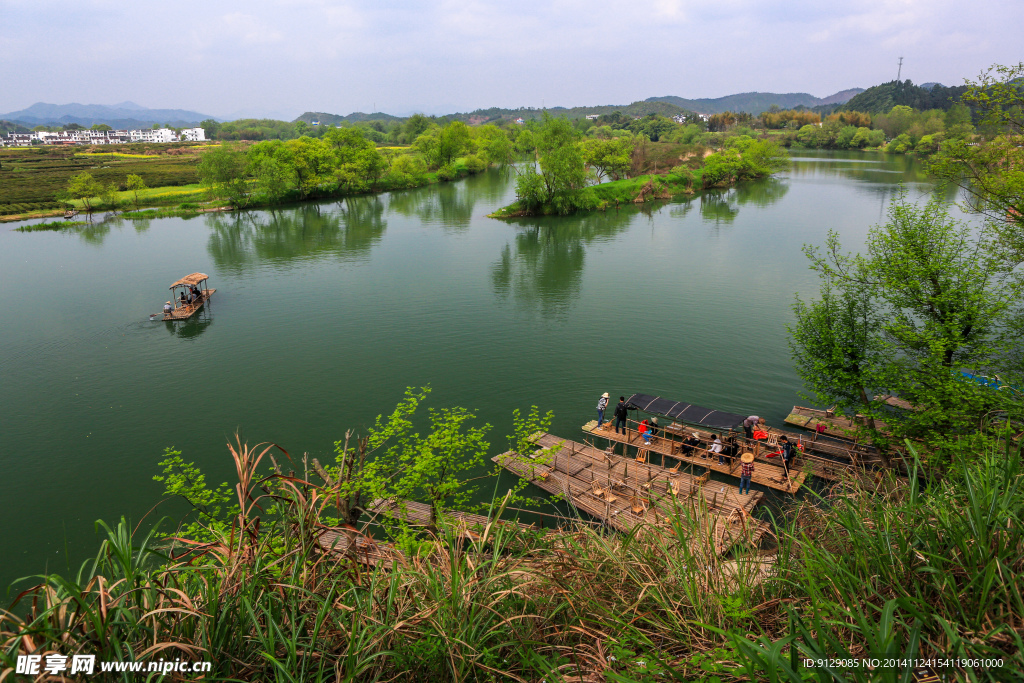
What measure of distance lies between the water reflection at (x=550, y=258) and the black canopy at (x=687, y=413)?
14354mm

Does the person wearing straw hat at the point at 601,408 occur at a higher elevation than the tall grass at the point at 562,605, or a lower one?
lower

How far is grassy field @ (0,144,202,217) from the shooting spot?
77.7 metres

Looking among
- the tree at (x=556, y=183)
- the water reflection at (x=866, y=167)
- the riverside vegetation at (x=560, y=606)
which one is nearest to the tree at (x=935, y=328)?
the riverside vegetation at (x=560, y=606)

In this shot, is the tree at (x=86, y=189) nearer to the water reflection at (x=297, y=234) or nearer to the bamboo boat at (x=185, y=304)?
the water reflection at (x=297, y=234)

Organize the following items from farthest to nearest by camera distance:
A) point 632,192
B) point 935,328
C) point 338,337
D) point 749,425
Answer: point 632,192
point 338,337
point 749,425
point 935,328

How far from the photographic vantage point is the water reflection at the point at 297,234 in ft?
166

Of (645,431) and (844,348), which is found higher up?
(844,348)

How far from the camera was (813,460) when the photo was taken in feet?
58.6

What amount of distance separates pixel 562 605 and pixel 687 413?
15397 mm

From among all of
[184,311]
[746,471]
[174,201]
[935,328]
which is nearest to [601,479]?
[746,471]

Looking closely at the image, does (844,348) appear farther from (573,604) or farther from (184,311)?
(184,311)

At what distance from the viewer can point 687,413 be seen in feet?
65.0

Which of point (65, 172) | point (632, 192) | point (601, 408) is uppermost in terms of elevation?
point (65, 172)
